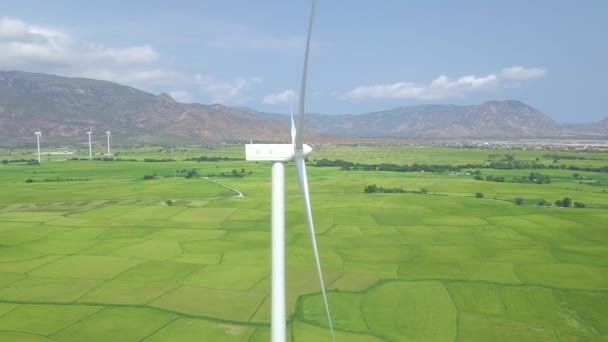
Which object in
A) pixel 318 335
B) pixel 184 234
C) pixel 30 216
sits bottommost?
pixel 318 335

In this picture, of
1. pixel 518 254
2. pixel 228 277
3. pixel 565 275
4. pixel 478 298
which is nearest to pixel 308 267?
pixel 228 277

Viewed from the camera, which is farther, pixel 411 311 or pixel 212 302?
pixel 212 302

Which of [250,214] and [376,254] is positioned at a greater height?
[250,214]

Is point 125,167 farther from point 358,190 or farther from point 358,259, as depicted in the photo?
point 358,259

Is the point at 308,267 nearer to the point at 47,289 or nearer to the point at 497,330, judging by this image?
the point at 497,330

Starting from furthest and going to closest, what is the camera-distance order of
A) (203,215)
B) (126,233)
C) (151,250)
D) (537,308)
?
(203,215) → (126,233) → (151,250) → (537,308)

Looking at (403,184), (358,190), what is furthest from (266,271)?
(403,184)

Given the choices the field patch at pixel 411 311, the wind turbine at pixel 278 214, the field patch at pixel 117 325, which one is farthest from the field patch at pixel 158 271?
the wind turbine at pixel 278 214

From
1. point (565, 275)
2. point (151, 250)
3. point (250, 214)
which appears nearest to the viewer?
point (565, 275)
